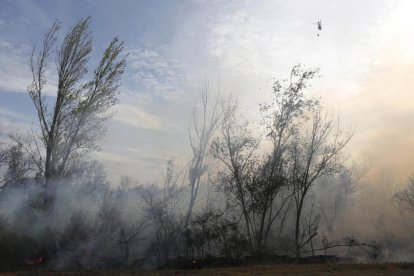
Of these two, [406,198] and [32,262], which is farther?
[406,198]

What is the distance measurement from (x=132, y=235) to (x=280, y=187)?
13.1 m

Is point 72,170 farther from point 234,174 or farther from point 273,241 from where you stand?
point 273,241

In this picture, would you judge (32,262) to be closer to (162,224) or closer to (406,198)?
(162,224)

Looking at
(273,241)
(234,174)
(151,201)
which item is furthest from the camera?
(151,201)

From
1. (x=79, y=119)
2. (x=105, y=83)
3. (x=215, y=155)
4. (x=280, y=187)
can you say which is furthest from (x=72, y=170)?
(x=280, y=187)

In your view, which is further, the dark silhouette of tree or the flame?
the dark silhouette of tree

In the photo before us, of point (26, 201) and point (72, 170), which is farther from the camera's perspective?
point (72, 170)

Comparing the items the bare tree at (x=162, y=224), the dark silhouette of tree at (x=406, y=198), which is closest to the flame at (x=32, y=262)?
the bare tree at (x=162, y=224)

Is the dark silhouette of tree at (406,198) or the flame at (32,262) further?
the dark silhouette of tree at (406,198)

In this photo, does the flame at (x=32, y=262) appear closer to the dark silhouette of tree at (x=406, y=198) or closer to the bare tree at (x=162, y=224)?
the bare tree at (x=162, y=224)

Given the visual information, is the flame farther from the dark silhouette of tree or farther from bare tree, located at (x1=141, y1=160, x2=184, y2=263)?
the dark silhouette of tree

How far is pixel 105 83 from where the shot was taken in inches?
1162

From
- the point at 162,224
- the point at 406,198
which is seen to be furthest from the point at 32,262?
the point at 406,198

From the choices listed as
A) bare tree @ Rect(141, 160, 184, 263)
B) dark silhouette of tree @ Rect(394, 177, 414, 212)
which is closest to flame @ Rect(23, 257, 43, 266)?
bare tree @ Rect(141, 160, 184, 263)
